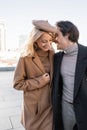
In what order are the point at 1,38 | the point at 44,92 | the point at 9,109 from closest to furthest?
1. the point at 44,92
2. the point at 9,109
3. the point at 1,38

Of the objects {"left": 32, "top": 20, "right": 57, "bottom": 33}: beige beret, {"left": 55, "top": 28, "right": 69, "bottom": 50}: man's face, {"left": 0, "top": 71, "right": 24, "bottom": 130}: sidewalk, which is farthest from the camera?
{"left": 0, "top": 71, "right": 24, "bottom": 130}: sidewalk

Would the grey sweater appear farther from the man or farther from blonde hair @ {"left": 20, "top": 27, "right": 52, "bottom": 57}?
blonde hair @ {"left": 20, "top": 27, "right": 52, "bottom": 57}

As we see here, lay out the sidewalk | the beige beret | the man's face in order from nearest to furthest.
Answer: the beige beret
the man's face
the sidewalk

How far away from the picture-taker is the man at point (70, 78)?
7.06ft

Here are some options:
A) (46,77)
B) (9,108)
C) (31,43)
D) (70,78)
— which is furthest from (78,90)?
(9,108)

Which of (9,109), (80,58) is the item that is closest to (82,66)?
(80,58)

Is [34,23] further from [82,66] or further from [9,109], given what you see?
[9,109]

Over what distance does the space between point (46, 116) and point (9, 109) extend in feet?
6.90

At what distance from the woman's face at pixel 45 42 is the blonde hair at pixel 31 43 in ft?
0.10

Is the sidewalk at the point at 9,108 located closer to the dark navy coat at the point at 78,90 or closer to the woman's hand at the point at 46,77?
the dark navy coat at the point at 78,90

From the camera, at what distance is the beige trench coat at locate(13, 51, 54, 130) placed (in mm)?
2182

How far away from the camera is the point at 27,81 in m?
2.19

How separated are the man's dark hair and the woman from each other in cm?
12

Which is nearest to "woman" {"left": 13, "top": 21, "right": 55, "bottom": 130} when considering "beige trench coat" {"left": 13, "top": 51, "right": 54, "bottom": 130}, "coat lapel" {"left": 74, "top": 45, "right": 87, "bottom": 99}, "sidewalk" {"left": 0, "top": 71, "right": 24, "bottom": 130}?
"beige trench coat" {"left": 13, "top": 51, "right": 54, "bottom": 130}
